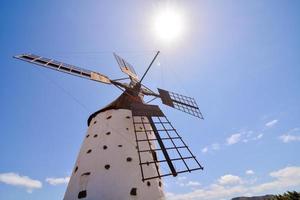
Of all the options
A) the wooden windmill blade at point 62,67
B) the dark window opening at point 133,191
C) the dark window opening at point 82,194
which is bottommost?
the dark window opening at point 133,191

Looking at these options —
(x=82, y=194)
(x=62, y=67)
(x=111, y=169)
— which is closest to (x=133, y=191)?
(x=111, y=169)

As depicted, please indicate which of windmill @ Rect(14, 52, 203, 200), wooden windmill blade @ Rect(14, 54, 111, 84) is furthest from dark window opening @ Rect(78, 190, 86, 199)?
wooden windmill blade @ Rect(14, 54, 111, 84)

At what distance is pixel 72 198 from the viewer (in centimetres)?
899

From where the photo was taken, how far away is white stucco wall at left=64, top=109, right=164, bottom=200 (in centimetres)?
874

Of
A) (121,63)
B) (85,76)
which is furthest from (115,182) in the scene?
(121,63)

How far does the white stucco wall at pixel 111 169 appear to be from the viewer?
28.7 ft

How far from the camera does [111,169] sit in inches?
366

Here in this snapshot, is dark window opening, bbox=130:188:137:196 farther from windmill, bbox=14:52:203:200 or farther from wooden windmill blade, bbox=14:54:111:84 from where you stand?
wooden windmill blade, bbox=14:54:111:84

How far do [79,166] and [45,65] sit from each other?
235 inches

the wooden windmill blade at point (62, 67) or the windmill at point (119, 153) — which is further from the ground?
the wooden windmill blade at point (62, 67)

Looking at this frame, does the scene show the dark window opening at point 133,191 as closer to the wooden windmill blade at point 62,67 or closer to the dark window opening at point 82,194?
the dark window opening at point 82,194

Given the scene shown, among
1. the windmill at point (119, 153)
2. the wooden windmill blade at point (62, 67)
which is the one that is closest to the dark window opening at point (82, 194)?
the windmill at point (119, 153)

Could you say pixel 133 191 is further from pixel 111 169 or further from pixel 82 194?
pixel 82 194

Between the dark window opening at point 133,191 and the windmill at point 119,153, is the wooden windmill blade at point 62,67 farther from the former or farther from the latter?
the dark window opening at point 133,191
